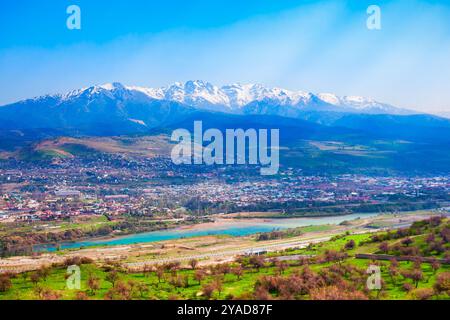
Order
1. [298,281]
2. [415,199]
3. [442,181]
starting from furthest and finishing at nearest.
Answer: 1. [442,181]
2. [415,199]
3. [298,281]

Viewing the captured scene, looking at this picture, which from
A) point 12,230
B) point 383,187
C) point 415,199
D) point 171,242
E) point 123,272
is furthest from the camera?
point 383,187

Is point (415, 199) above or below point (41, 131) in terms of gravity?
below

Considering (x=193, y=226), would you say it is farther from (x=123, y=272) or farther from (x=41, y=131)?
(x=41, y=131)

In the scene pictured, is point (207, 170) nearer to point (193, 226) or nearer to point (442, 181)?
point (442, 181)
